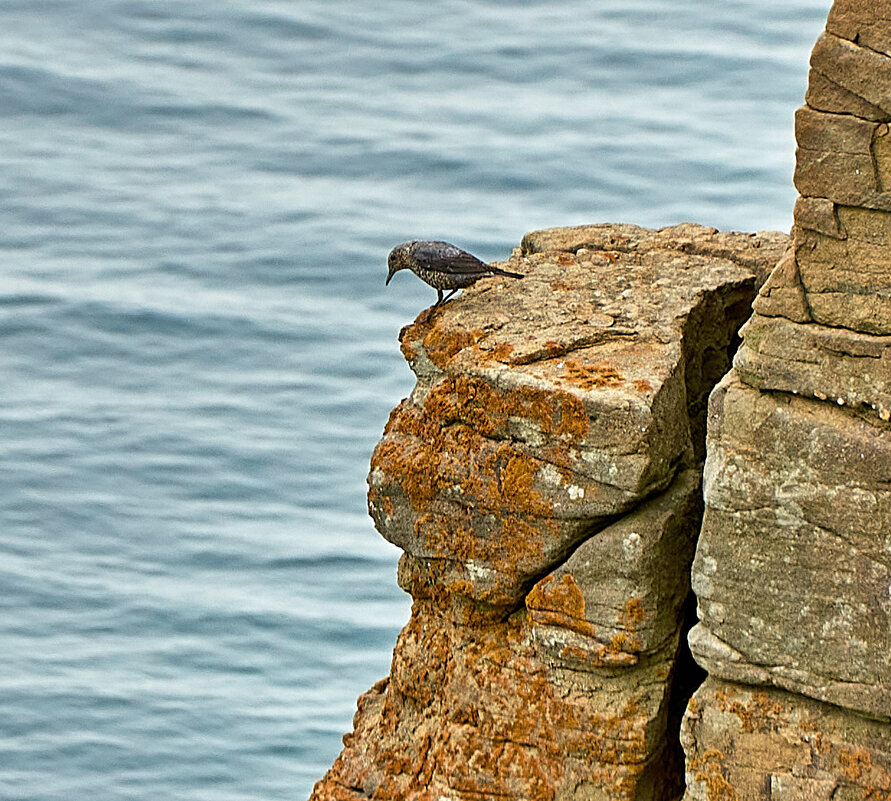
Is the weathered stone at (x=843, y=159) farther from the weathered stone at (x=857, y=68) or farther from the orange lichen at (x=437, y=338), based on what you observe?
the orange lichen at (x=437, y=338)

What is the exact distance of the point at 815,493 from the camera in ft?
24.7

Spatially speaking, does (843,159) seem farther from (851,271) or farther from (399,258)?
(399,258)

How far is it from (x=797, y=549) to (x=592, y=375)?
1.13m

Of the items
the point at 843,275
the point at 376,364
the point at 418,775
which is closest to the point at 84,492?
the point at 376,364

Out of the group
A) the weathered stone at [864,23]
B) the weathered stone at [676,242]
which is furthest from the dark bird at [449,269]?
the weathered stone at [864,23]

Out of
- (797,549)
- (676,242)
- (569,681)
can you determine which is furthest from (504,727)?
(676,242)

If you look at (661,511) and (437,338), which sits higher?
(437,338)

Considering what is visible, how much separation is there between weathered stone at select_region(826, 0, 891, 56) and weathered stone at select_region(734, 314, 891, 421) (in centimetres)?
102

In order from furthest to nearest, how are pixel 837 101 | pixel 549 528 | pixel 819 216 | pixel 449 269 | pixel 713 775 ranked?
pixel 449 269 < pixel 549 528 < pixel 713 775 < pixel 819 216 < pixel 837 101

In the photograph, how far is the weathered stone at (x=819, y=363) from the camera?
737cm

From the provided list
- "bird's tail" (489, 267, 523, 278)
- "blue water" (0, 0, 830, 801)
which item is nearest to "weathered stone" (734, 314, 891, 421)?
"bird's tail" (489, 267, 523, 278)

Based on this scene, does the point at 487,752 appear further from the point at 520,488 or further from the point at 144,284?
the point at 144,284

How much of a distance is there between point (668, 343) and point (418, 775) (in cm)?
213

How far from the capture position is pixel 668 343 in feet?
27.9
